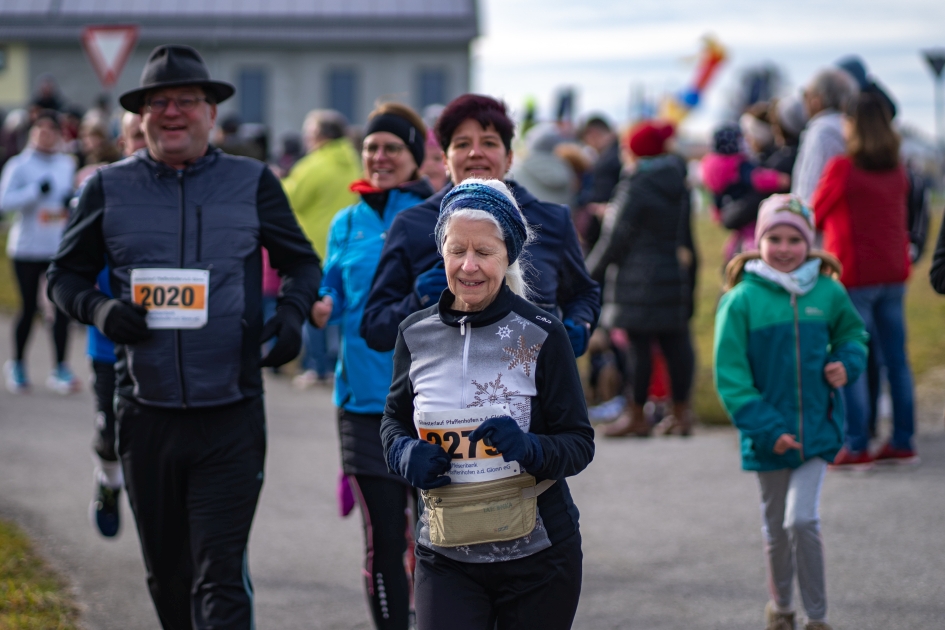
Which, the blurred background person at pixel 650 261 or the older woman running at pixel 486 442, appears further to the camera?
the blurred background person at pixel 650 261

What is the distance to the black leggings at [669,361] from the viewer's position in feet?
27.5

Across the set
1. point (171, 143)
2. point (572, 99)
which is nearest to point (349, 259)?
point (171, 143)

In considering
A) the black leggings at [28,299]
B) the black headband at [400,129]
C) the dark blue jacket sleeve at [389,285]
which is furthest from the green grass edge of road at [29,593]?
the black leggings at [28,299]

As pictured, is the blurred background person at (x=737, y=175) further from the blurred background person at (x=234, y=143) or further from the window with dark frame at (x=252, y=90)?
the window with dark frame at (x=252, y=90)

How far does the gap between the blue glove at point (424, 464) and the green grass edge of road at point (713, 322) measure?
239 inches

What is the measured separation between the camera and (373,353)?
15.2 feet

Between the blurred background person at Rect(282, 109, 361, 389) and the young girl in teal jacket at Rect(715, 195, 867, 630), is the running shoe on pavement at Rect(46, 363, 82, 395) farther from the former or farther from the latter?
the young girl in teal jacket at Rect(715, 195, 867, 630)

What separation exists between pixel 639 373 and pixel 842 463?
164 cm

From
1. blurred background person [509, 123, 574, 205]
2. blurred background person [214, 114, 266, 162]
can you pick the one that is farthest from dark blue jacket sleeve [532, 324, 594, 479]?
blurred background person [214, 114, 266, 162]

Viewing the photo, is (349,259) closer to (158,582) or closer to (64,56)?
(158,582)

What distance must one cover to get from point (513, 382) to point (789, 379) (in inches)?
72.7

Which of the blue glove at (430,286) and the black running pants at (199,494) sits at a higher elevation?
the blue glove at (430,286)

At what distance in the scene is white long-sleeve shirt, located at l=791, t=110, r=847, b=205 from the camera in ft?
23.8

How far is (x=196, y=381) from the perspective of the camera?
4035 millimetres
